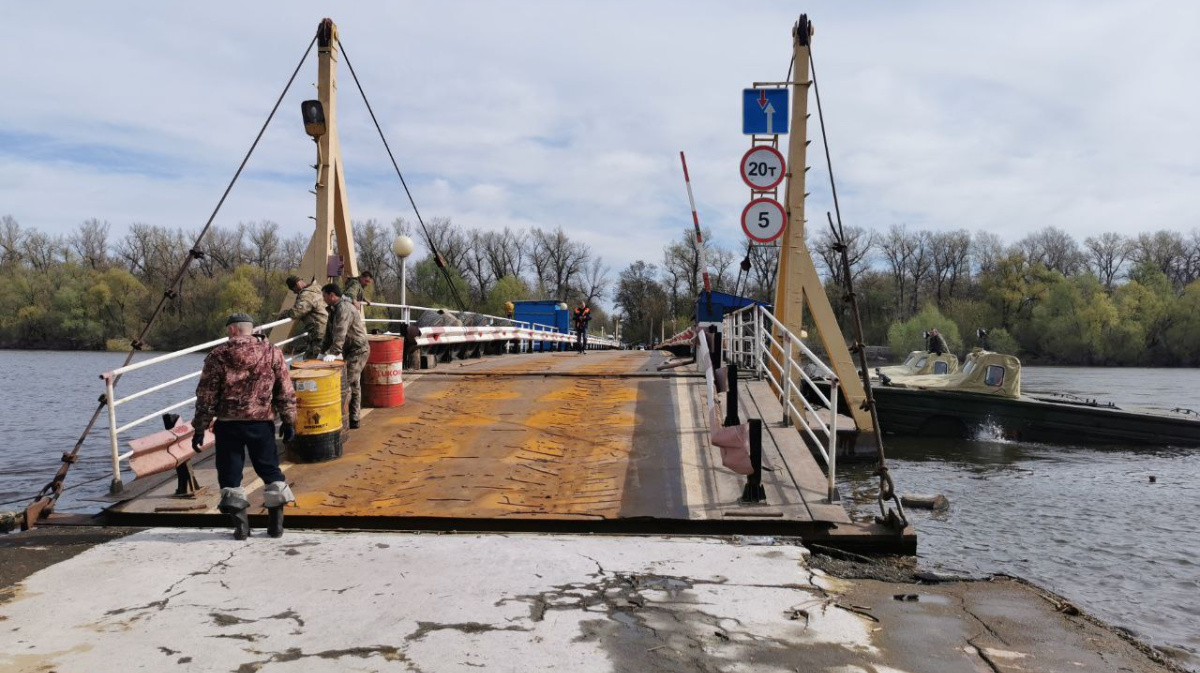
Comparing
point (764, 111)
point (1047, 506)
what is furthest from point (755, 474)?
point (1047, 506)

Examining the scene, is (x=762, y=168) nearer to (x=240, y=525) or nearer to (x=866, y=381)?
(x=866, y=381)

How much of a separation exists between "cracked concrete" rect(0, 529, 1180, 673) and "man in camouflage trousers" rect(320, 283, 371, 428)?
11.4 feet

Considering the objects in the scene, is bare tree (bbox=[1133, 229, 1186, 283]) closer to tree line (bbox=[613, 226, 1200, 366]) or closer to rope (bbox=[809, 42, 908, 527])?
tree line (bbox=[613, 226, 1200, 366])

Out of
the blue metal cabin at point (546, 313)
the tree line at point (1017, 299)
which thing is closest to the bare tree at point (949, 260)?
the tree line at point (1017, 299)

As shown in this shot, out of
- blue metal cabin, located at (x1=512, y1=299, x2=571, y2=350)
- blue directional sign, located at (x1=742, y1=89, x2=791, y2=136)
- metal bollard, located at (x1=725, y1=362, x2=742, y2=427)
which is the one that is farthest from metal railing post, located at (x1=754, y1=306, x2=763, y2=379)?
blue metal cabin, located at (x1=512, y1=299, x2=571, y2=350)

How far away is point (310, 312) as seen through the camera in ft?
29.0

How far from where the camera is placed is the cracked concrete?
3535 millimetres

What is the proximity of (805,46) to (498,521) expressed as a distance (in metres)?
9.29

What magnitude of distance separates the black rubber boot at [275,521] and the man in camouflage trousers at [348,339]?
9.74ft

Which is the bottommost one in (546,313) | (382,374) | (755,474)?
(755,474)

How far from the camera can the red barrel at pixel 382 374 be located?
983 cm

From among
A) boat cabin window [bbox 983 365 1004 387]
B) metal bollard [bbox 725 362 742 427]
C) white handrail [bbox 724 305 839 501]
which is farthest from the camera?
boat cabin window [bbox 983 365 1004 387]

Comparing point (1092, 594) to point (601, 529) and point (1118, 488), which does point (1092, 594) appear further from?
point (1118, 488)

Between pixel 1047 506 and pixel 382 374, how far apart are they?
10024mm
